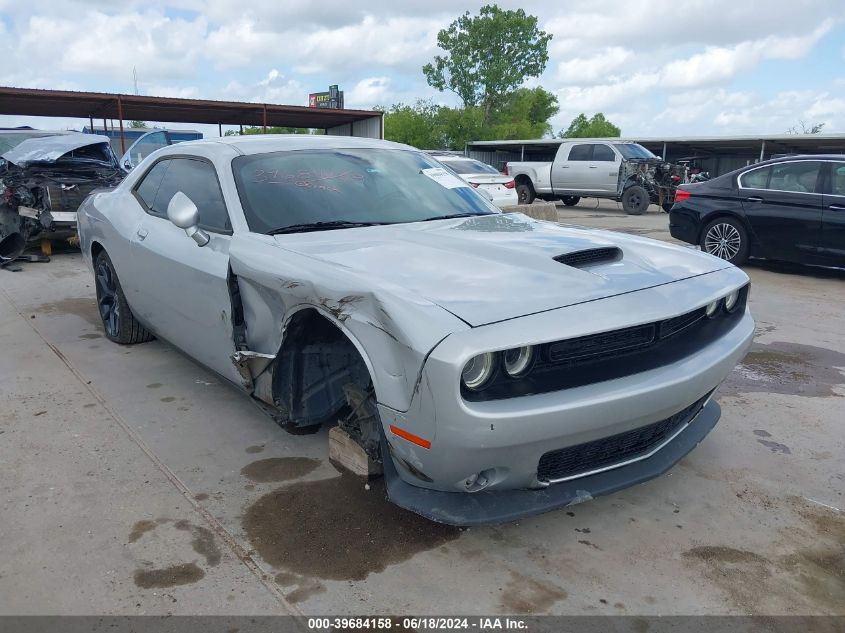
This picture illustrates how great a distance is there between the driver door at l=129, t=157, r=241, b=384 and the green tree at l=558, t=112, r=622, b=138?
218 feet

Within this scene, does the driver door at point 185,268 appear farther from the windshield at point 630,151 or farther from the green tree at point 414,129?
the green tree at point 414,129

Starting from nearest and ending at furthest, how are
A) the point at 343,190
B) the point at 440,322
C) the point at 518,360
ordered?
the point at 440,322 < the point at 518,360 < the point at 343,190

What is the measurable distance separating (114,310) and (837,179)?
301 inches

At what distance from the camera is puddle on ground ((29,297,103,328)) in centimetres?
605

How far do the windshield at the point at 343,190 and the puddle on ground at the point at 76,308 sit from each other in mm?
3094

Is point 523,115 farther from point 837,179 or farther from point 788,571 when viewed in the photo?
point 788,571

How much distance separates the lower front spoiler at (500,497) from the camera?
7.64 ft

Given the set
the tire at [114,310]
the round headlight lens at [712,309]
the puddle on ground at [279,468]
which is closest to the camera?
the round headlight lens at [712,309]

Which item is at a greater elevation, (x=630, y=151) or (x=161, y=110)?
(x=161, y=110)

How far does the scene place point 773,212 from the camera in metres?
8.19

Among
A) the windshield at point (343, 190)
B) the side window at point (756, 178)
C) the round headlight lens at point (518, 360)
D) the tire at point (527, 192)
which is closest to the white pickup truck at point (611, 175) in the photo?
the tire at point (527, 192)

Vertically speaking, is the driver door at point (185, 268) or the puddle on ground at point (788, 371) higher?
the driver door at point (185, 268)

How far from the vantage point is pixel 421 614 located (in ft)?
7.29

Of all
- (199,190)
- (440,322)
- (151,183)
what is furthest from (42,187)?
(440,322)
